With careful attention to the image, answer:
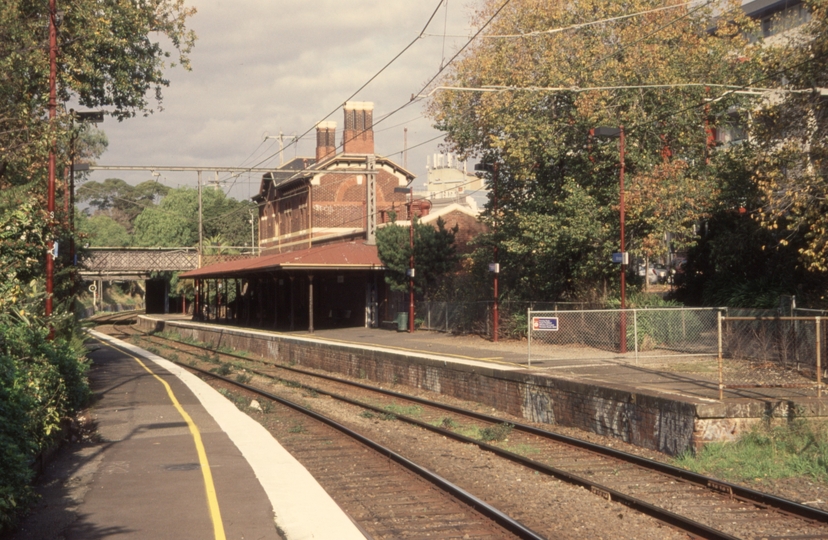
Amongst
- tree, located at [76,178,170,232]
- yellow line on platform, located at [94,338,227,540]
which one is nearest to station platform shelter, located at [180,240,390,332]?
yellow line on platform, located at [94,338,227,540]

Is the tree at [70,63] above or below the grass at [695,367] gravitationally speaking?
above

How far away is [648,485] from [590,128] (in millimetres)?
17363

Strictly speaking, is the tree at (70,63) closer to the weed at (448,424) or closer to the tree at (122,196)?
the weed at (448,424)

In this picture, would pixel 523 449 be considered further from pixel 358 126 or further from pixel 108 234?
pixel 108 234

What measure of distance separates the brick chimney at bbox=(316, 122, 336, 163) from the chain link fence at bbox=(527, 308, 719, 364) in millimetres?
39941

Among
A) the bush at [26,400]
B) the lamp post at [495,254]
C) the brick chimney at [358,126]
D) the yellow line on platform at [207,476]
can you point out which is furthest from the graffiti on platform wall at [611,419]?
the brick chimney at [358,126]

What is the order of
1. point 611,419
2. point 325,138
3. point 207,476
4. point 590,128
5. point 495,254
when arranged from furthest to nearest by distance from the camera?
point 325,138, point 495,254, point 590,128, point 611,419, point 207,476

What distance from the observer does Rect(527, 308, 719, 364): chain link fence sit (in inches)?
858

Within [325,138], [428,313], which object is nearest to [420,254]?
[428,313]

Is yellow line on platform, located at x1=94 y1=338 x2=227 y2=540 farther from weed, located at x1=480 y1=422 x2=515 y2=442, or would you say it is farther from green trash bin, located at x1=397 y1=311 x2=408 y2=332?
green trash bin, located at x1=397 y1=311 x2=408 y2=332

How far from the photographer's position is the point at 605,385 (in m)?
15.1

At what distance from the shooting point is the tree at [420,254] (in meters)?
36.8

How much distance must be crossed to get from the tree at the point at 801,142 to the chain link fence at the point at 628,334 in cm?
314

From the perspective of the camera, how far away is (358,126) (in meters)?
57.4
